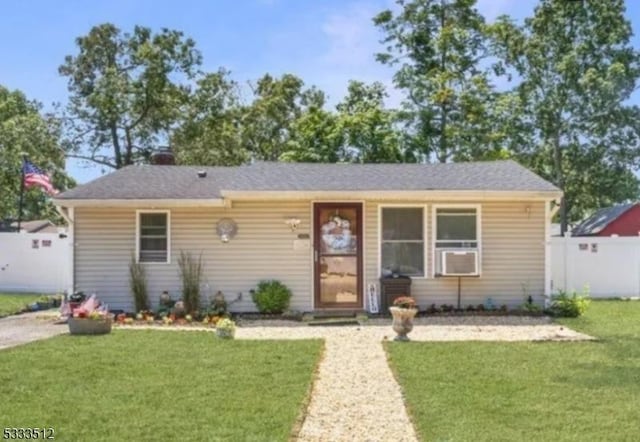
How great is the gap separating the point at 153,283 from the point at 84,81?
17998 mm

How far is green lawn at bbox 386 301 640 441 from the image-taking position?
461 centimetres

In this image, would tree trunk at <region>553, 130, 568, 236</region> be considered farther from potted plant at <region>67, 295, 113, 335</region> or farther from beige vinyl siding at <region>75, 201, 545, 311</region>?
potted plant at <region>67, 295, 113, 335</region>

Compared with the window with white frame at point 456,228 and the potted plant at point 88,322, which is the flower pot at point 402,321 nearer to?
the window with white frame at point 456,228

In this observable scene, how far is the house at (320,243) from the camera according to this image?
12125 millimetres

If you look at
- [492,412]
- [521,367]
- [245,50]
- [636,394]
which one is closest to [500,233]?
[521,367]

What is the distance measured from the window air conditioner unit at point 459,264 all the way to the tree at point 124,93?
18353 millimetres

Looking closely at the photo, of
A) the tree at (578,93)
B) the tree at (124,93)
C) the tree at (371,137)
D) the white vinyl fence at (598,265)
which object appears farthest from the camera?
the tree at (124,93)

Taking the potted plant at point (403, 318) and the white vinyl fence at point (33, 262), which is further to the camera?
the white vinyl fence at point (33, 262)

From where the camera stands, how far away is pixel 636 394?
5645mm

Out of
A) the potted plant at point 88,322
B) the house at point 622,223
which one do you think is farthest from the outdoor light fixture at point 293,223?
the house at point 622,223

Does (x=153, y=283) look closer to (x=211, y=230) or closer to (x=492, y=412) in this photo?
(x=211, y=230)

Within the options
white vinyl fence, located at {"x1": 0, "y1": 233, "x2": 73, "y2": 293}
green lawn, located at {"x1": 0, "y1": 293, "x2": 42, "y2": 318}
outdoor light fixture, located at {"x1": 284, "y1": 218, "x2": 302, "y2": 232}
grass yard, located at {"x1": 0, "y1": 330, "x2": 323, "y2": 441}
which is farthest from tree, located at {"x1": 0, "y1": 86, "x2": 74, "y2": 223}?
grass yard, located at {"x1": 0, "y1": 330, "x2": 323, "y2": 441}

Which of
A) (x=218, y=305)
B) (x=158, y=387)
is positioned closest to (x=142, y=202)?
(x=218, y=305)

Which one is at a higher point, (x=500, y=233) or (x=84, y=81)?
(x=84, y=81)
